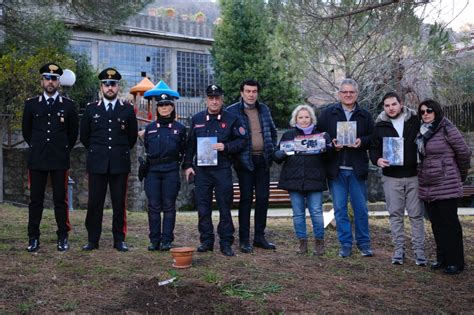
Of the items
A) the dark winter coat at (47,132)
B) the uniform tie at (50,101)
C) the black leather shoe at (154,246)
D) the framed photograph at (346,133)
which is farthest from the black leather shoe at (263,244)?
the uniform tie at (50,101)

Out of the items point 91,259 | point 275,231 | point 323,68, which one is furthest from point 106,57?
point 91,259

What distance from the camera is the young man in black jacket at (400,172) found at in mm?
6391

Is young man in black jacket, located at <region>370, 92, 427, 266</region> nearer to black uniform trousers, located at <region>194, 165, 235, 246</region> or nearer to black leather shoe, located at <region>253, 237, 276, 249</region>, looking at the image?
black leather shoe, located at <region>253, 237, 276, 249</region>

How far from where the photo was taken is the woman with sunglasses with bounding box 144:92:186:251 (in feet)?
22.0

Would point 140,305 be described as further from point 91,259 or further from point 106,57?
point 106,57

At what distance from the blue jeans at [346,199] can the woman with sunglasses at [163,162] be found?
1.89m

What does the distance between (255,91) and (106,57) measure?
68.0ft

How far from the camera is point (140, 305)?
483cm

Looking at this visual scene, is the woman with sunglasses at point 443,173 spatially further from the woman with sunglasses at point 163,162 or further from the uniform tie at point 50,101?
the uniform tie at point 50,101

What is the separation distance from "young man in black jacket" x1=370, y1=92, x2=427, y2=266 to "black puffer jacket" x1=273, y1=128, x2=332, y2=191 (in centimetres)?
63

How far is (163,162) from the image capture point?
670 cm

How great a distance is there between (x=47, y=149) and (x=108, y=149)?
696 mm

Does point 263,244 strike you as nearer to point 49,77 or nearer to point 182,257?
point 182,257

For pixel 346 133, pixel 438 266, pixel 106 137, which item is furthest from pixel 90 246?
pixel 438 266
